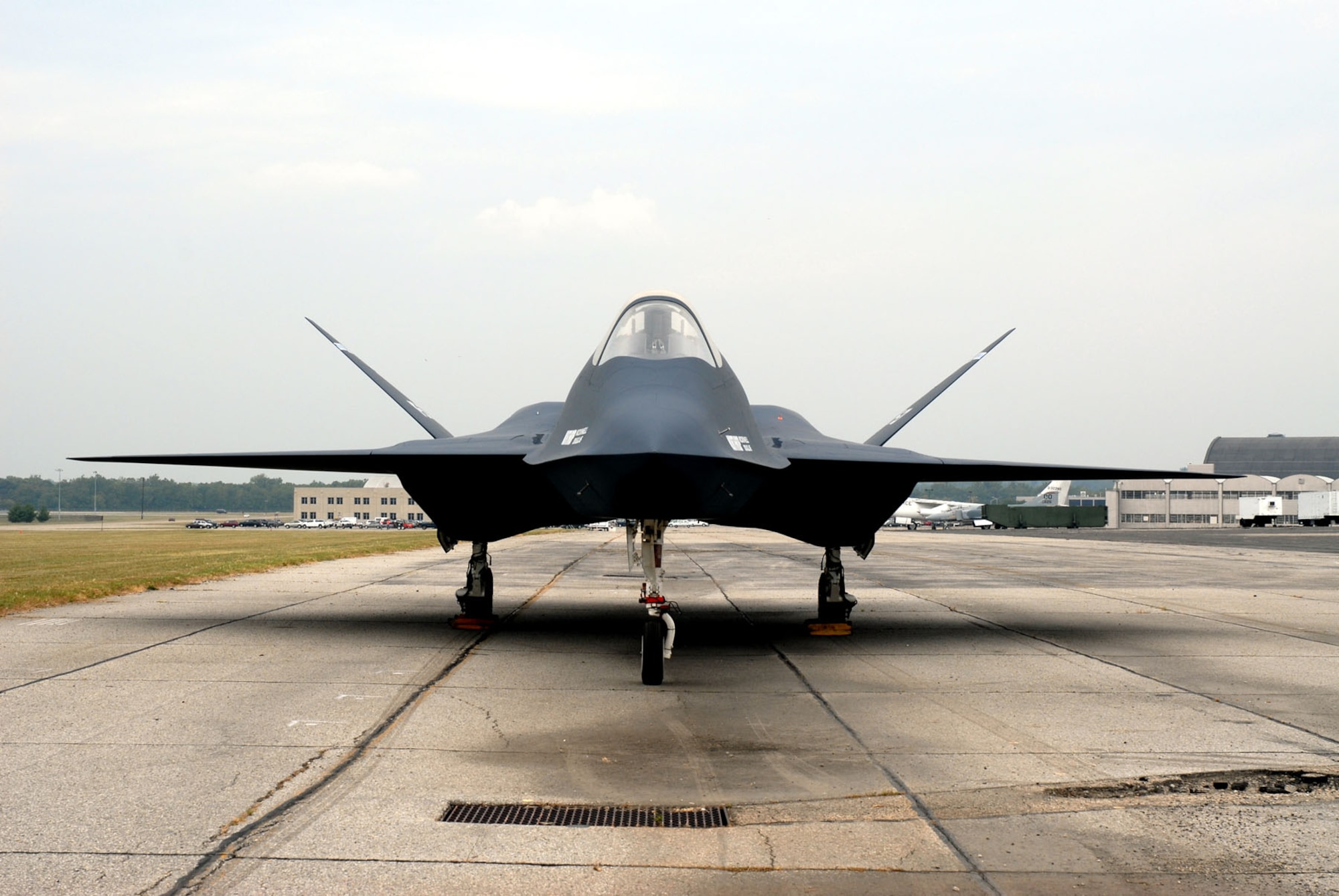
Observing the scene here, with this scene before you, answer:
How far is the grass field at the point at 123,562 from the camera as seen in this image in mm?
15727

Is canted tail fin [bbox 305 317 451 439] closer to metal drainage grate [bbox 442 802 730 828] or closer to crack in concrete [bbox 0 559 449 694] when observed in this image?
crack in concrete [bbox 0 559 449 694]

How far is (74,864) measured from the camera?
4016 millimetres

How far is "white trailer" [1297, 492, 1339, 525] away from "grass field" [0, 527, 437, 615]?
62.1 m

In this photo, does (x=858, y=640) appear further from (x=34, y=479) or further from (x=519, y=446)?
(x=34, y=479)

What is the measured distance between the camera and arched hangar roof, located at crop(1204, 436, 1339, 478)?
118938mm

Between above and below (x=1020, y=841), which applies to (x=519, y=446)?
above

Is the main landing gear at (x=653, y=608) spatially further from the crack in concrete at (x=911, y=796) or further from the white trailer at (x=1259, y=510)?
the white trailer at (x=1259, y=510)

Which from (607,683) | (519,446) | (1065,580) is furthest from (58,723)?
(1065,580)

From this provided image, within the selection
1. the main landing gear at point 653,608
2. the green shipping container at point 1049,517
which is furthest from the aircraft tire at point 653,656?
the green shipping container at point 1049,517

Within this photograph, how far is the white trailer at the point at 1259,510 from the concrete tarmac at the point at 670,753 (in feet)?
227

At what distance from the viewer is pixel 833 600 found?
490 inches

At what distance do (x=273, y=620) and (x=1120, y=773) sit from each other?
10.4 m

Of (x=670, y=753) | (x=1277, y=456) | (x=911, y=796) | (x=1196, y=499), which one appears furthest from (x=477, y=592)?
(x=1277, y=456)

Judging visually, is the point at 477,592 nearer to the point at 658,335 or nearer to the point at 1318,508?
the point at 658,335
